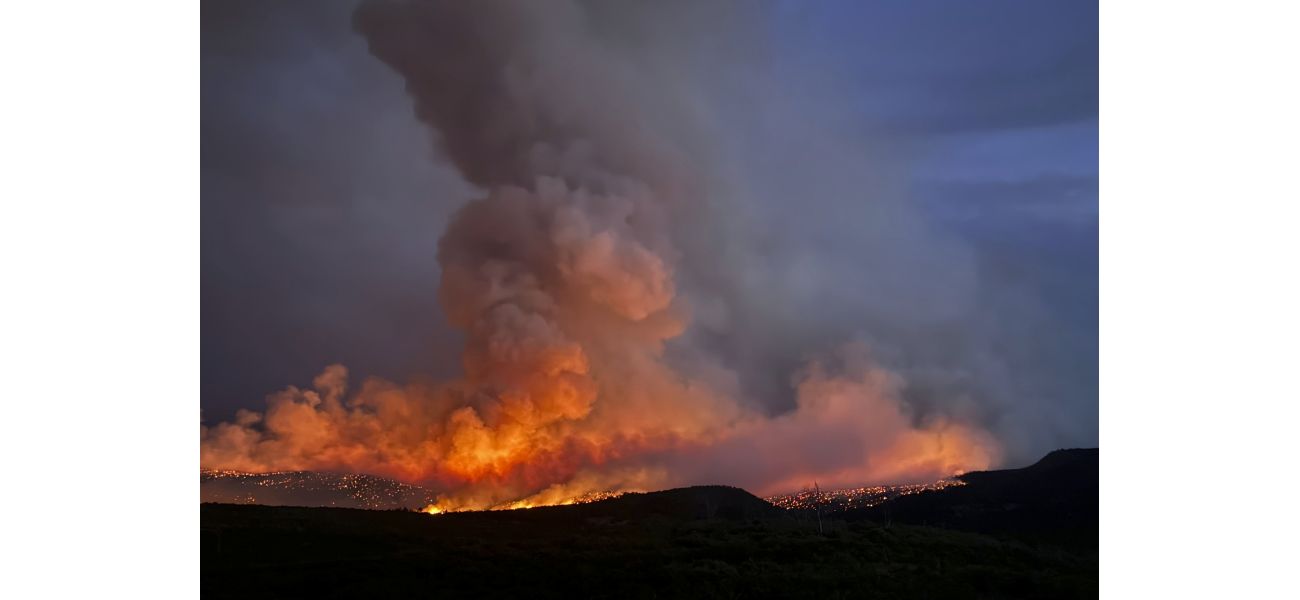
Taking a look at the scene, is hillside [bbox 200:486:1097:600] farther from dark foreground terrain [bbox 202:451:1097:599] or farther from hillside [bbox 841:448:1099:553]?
hillside [bbox 841:448:1099:553]

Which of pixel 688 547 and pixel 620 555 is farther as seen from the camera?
pixel 688 547

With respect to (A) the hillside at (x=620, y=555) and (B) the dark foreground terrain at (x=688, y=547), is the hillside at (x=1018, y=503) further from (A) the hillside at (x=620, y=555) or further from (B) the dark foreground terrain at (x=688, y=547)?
(A) the hillside at (x=620, y=555)

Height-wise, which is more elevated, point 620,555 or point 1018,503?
point 620,555

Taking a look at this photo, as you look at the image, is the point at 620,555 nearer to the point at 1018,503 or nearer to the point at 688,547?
the point at 688,547

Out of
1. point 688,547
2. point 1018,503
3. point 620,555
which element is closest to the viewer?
point 620,555

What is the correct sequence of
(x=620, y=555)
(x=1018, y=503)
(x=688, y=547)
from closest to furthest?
(x=620, y=555), (x=688, y=547), (x=1018, y=503)

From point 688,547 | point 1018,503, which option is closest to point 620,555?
point 688,547

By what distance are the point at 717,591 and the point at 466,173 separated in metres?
11.8

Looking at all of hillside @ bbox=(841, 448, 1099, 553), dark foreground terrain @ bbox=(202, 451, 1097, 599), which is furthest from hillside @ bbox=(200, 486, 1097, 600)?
hillside @ bbox=(841, 448, 1099, 553)

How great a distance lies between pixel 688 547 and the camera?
661 inches

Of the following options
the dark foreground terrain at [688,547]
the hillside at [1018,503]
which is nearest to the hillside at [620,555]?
the dark foreground terrain at [688,547]

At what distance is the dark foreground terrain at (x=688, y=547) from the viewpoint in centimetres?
1380
